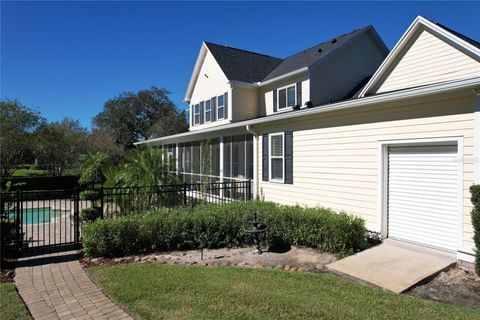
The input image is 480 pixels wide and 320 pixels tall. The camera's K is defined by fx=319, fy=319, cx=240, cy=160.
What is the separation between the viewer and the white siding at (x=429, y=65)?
9.35 m

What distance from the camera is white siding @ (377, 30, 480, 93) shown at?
30.7ft

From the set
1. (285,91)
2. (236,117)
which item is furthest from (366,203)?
(236,117)

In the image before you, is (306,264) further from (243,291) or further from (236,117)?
(236,117)

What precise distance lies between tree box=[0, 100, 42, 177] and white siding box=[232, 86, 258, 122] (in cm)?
1583

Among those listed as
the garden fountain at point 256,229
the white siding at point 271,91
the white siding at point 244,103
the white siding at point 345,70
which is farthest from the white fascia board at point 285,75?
the garden fountain at point 256,229

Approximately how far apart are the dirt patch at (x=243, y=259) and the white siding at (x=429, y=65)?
7006 mm

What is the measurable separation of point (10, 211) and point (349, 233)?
7.32m

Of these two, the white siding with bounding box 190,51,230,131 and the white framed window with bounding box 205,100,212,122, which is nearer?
the white siding with bounding box 190,51,230,131

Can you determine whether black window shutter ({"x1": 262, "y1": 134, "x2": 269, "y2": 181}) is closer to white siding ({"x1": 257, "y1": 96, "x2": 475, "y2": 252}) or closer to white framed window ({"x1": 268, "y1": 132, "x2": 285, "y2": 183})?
white framed window ({"x1": 268, "y1": 132, "x2": 285, "y2": 183})

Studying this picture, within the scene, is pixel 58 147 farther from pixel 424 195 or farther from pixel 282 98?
pixel 424 195

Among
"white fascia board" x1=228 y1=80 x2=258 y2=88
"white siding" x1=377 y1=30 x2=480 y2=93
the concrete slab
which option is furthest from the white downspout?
"white fascia board" x1=228 y1=80 x2=258 y2=88

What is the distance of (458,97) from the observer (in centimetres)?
554

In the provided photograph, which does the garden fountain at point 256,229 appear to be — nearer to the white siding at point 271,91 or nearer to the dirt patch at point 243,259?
the dirt patch at point 243,259

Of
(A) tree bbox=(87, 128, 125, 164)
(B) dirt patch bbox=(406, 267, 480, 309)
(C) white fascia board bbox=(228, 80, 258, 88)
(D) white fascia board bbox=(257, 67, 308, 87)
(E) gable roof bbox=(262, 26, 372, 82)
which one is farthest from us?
(A) tree bbox=(87, 128, 125, 164)
